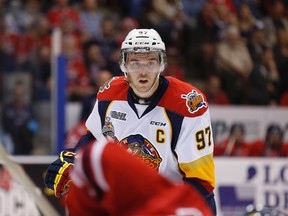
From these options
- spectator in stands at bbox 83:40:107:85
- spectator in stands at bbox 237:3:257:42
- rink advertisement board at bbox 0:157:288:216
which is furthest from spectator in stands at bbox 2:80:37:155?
spectator in stands at bbox 237:3:257:42

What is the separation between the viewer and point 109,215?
7.09 feet

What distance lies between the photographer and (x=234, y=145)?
757cm

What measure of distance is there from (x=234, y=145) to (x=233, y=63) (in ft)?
5.55

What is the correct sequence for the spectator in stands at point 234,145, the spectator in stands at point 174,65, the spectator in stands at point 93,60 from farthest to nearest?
the spectator in stands at point 174,65 → the spectator in stands at point 93,60 → the spectator in stands at point 234,145

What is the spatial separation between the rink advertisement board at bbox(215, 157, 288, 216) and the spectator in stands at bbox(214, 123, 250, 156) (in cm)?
98

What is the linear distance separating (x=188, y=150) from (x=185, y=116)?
0.16m

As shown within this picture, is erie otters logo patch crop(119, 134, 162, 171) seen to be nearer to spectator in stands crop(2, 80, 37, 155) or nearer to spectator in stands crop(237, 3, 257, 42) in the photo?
spectator in stands crop(2, 80, 37, 155)

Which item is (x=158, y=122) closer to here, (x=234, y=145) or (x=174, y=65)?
(x=234, y=145)

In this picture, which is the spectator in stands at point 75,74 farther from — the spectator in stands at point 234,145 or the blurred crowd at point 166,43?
the spectator in stands at point 234,145

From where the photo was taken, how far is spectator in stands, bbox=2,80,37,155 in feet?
23.5

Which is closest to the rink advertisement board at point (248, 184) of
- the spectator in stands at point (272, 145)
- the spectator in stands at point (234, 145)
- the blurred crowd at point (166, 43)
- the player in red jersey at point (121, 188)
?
the spectator in stands at point (234, 145)

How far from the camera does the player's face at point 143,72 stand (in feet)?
11.8

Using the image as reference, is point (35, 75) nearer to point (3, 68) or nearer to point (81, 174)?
point (3, 68)

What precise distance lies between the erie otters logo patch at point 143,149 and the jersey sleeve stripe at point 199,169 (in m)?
0.12
